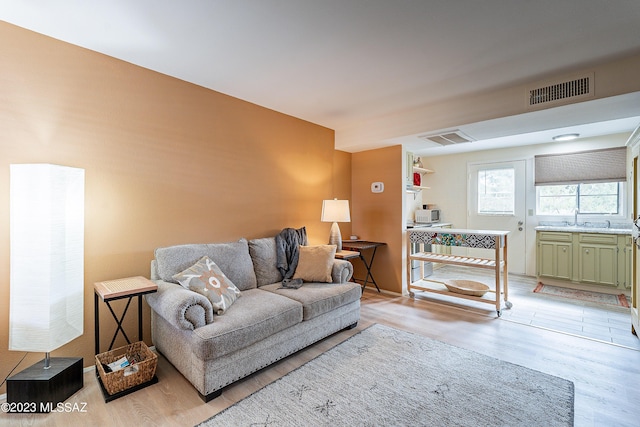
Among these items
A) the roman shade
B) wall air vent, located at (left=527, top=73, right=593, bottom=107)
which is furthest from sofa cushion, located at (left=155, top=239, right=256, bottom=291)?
the roman shade

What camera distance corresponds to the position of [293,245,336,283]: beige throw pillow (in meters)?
3.01

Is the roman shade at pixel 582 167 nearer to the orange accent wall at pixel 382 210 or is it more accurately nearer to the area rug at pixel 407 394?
the orange accent wall at pixel 382 210

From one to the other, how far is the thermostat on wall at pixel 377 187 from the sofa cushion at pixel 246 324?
2481 millimetres

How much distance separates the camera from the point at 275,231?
3570mm

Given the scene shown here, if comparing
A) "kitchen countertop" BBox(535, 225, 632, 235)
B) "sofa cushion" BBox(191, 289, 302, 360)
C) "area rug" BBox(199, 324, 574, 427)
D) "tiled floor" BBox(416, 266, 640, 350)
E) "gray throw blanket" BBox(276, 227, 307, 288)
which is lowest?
"area rug" BBox(199, 324, 574, 427)

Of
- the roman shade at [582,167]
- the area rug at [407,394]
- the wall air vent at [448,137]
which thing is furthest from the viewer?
the roman shade at [582,167]

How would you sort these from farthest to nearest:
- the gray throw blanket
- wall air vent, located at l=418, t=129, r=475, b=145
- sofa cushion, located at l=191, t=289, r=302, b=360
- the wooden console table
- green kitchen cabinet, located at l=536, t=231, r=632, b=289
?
green kitchen cabinet, located at l=536, t=231, r=632, b=289, wall air vent, located at l=418, t=129, r=475, b=145, the wooden console table, the gray throw blanket, sofa cushion, located at l=191, t=289, r=302, b=360

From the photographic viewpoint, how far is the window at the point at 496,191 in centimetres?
532

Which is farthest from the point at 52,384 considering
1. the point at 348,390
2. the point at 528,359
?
the point at 528,359

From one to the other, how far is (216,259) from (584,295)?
4.91 m

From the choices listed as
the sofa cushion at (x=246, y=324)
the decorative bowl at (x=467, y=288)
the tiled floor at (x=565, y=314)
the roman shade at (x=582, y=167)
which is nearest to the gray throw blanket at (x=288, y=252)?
the sofa cushion at (x=246, y=324)

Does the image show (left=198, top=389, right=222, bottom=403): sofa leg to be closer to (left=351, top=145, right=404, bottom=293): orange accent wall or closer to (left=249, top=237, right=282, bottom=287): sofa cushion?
(left=249, top=237, right=282, bottom=287): sofa cushion

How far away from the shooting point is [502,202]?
213 inches

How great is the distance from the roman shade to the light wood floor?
299 centimetres
